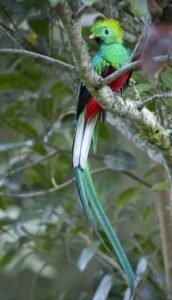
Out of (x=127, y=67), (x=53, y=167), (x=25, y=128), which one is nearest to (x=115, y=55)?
(x=127, y=67)

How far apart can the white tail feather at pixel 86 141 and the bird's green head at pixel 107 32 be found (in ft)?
0.71

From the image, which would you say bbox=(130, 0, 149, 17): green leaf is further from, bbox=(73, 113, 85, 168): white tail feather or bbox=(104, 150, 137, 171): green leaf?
bbox=(104, 150, 137, 171): green leaf

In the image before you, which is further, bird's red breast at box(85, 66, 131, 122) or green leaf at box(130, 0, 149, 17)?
bird's red breast at box(85, 66, 131, 122)

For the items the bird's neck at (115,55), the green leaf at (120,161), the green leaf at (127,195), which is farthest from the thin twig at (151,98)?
the green leaf at (127,195)

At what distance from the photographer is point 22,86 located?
259 cm

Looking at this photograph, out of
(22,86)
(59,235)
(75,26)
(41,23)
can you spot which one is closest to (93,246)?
(59,235)

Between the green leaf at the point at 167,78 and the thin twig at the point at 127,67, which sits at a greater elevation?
the thin twig at the point at 127,67

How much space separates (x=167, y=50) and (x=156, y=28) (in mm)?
51

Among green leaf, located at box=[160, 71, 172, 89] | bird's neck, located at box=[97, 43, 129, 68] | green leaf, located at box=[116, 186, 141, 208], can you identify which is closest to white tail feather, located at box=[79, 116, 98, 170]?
bird's neck, located at box=[97, 43, 129, 68]

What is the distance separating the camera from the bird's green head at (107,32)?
6.36 ft

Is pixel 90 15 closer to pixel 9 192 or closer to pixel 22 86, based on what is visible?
pixel 22 86

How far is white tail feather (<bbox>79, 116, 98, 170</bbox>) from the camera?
200 centimetres

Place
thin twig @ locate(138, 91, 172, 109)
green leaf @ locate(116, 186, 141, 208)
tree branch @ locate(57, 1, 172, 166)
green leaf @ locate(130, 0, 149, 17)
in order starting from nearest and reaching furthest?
1. tree branch @ locate(57, 1, 172, 166)
2. green leaf @ locate(130, 0, 149, 17)
3. thin twig @ locate(138, 91, 172, 109)
4. green leaf @ locate(116, 186, 141, 208)

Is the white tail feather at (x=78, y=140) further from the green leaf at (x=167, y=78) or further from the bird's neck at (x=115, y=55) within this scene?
the green leaf at (x=167, y=78)
